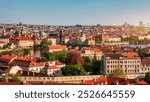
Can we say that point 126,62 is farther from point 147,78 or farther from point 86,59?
point 86,59

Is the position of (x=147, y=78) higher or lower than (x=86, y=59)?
lower

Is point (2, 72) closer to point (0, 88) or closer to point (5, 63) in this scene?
point (5, 63)

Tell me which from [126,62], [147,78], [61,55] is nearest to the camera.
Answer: [126,62]

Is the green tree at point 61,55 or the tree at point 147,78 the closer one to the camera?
the tree at point 147,78

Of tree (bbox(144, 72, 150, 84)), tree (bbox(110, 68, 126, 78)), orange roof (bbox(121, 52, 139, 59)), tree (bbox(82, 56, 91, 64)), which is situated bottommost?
tree (bbox(144, 72, 150, 84))

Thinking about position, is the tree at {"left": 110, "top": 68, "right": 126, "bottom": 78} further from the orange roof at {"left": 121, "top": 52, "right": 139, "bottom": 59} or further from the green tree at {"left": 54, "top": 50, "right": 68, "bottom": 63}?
the green tree at {"left": 54, "top": 50, "right": 68, "bottom": 63}

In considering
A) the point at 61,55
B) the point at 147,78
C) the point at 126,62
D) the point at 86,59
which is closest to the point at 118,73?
the point at 126,62

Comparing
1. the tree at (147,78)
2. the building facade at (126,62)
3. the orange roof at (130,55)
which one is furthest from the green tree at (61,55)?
the tree at (147,78)

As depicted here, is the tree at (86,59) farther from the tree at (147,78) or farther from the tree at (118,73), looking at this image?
the tree at (147,78)

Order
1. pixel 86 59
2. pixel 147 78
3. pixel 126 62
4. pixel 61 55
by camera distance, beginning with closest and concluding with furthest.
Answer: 1. pixel 126 62
2. pixel 147 78
3. pixel 86 59
4. pixel 61 55

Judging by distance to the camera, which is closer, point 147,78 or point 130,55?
point 130,55

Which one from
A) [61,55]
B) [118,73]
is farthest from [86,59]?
[118,73]

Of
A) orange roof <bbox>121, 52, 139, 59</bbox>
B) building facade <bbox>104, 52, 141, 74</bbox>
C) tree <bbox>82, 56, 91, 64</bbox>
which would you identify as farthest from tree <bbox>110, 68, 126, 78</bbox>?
tree <bbox>82, 56, 91, 64</bbox>

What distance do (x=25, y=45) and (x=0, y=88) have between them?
1.98 m
